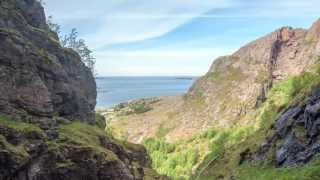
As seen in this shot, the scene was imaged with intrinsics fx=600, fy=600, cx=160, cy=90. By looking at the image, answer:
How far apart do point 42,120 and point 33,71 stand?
8.79m

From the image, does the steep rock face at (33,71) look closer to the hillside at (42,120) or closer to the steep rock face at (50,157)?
the hillside at (42,120)

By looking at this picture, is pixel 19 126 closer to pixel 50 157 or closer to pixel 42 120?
pixel 50 157

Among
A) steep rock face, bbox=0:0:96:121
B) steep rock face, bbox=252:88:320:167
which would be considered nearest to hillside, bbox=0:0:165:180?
steep rock face, bbox=0:0:96:121

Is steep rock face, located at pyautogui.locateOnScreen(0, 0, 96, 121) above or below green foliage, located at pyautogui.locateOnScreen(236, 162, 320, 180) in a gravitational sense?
above

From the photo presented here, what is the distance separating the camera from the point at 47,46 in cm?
10012

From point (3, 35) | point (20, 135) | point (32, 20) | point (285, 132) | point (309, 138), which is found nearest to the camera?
point (20, 135)

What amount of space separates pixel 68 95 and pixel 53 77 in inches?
178

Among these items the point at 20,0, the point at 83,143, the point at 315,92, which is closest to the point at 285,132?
the point at 315,92

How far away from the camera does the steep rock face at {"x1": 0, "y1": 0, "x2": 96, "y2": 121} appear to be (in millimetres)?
78562

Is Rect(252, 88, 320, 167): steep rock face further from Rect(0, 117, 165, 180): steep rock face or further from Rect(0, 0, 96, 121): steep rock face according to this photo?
Rect(0, 0, 96, 121): steep rock face

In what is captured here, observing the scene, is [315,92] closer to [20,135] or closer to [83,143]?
[83,143]

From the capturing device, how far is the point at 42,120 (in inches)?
3081

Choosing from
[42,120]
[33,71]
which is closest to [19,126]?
[42,120]

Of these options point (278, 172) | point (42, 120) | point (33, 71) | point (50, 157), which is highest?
point (33, 71)
